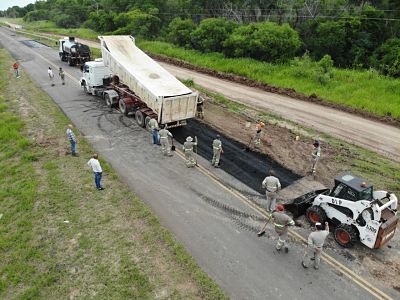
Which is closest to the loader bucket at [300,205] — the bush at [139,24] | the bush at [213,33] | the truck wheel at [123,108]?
the truck wheel at [123,108]

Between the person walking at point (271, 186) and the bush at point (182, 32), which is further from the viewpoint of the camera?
the bush at point (182, 32)

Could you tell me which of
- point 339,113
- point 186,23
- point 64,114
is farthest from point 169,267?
point 186,23

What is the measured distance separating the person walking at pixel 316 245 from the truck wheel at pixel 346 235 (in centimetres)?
114

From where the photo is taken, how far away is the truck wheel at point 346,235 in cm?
980

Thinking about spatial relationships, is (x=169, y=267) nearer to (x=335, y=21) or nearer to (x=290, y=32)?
(x=290, y=32)

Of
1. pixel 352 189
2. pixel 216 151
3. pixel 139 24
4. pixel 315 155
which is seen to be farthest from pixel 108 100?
pixel 139 24

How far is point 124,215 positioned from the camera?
37.1 ft

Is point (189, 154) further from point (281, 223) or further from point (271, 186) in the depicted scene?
point (281, 223)

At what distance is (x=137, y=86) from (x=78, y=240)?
1066 centimetres

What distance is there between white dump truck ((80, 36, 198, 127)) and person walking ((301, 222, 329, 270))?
10257mm

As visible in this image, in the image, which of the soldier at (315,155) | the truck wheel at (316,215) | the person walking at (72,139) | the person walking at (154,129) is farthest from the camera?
the person walking at (154,129)

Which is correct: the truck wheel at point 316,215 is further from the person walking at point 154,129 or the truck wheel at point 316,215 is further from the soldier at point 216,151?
the person walking at point 154,129

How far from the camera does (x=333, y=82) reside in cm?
2669

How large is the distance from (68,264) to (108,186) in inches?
169
